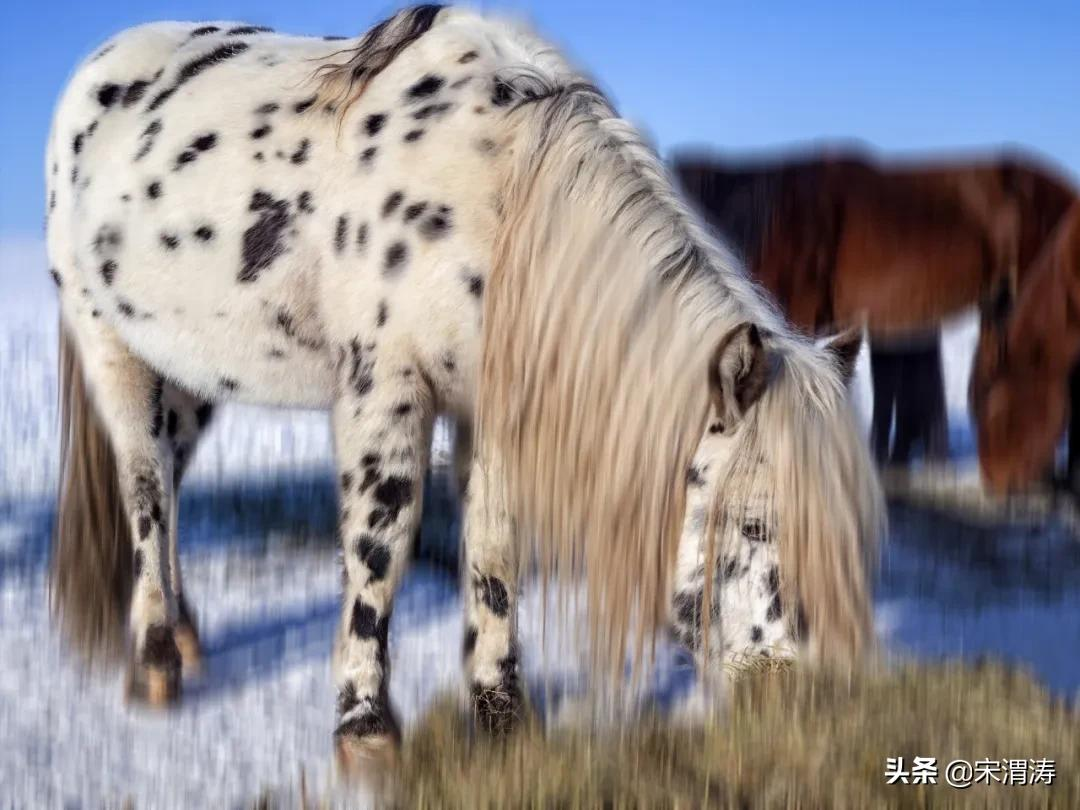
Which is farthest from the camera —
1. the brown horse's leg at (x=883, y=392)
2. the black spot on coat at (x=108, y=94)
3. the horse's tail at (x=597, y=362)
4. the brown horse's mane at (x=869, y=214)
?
the brown horse's leg at (x=883, y=392)

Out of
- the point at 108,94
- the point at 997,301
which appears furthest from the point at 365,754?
the point at 997,301

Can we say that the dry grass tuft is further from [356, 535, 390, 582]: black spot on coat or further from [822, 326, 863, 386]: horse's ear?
[822, 326, 863, 386]: horse's ear

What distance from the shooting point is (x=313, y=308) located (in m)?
3.22

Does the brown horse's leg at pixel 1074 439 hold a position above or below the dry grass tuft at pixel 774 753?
above

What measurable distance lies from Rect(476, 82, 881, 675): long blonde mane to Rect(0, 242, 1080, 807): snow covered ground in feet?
0.98

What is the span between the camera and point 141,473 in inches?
152

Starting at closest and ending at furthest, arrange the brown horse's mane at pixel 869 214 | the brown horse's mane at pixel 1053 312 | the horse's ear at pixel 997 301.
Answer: the brown horse's mane at pixel 1053 312 → the horse's ear at pixel 997 301 → the brown horse's mane at pixel 869 214

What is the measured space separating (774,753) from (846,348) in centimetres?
100

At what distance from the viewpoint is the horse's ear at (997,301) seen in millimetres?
6656

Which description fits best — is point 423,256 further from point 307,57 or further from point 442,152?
point 307,57

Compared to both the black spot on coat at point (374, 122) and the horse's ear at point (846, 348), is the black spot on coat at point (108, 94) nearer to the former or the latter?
the black spot on coat at point (374, 122)

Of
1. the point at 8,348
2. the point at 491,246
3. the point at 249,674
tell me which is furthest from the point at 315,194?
the point at 8,348

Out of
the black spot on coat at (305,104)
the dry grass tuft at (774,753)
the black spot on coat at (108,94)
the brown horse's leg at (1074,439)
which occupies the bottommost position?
the dry grass tuft at (774,753)

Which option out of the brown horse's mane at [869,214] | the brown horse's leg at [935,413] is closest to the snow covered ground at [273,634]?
the brown horse's leg at [935,413]
